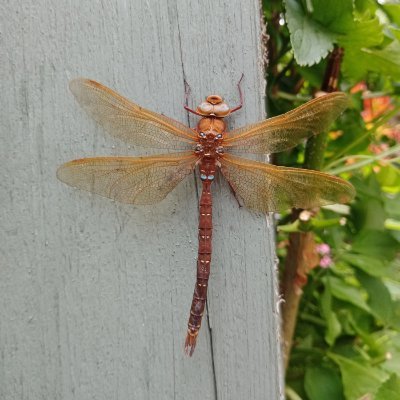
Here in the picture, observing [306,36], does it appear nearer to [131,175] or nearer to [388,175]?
[131,175]

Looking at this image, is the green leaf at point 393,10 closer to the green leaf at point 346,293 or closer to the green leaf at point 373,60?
the green leaf at point 373,60

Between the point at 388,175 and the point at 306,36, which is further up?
the point at 306,36

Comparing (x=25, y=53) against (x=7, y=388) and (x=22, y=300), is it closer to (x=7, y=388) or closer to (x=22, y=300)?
(x=22, y=300)

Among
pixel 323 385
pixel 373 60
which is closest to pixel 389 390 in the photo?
pixel 323 385

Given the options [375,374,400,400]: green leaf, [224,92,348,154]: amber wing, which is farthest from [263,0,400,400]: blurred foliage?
[224,92,348,154]: amber wing

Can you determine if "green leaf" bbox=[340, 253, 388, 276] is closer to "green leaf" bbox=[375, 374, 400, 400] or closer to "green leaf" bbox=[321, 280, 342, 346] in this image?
"green leaf" bbox=[321, 280, 342, 346]

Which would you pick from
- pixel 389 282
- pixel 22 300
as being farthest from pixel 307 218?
pixel 22 300

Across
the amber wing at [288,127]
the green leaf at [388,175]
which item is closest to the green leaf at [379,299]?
the green leaf at [388,175]
